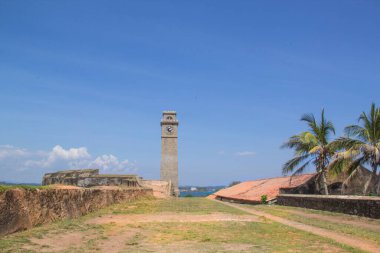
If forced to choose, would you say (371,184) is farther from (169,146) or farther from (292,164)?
(169,146)

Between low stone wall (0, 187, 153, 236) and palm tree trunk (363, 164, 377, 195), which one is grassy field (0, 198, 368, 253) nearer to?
low stone wall (0, 187, 153, 236)

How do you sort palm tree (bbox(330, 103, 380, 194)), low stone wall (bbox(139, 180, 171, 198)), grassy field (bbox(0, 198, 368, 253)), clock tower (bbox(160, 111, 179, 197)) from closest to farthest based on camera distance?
grassy field (bbox(0, 198, 368, 253)) → palm tree (bbox(330, 103, 380, 194)) → low stone wall (bbox(139, 180, 171, 198)) → clock tower (bbox(160, 111, 179, 197))

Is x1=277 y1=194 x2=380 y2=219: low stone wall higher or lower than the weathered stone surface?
lower

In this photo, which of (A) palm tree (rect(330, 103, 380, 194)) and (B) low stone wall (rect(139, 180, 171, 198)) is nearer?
(A) palm tree (rect(330, 103, 380, 194))

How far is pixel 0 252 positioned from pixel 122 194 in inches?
460

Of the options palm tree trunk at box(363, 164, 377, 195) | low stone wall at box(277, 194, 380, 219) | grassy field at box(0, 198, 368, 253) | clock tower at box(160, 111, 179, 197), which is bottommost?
grassy field at box(0, 198, 368, 253)

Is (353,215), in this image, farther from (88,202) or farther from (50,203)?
(50,203)

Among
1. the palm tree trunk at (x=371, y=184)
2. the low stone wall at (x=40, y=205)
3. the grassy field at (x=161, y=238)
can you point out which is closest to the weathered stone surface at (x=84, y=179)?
the low stone wall at (x=40, y=205)

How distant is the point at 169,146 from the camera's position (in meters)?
56.9

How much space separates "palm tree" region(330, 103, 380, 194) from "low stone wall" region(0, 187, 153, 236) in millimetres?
12045

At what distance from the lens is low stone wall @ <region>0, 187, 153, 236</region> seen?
22.1 ft

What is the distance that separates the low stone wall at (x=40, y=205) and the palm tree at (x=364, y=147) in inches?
474

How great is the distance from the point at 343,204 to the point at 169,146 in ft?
142

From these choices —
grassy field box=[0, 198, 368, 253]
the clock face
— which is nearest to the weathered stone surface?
grassy field box=[0, 198, 368, 253]
